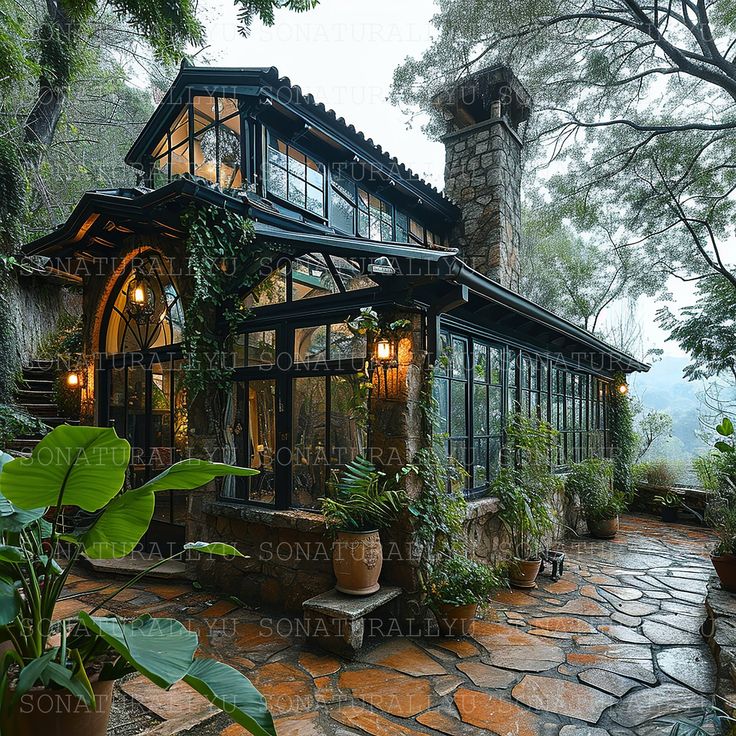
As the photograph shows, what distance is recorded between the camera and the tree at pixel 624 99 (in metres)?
7.46

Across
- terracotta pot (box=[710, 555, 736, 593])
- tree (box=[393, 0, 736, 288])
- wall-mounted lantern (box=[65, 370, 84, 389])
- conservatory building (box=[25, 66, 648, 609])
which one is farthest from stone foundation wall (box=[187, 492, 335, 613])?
tree (box=[393, 0, 736, 288])

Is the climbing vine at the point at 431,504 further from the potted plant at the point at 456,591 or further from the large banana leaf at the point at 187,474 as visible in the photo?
the large banana leaf at the point at 187,474

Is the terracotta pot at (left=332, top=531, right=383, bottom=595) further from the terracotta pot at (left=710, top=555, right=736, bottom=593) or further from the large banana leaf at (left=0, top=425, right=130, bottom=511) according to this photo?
the terracotta pot at (left=710, top=555, right=736, bottom=593)

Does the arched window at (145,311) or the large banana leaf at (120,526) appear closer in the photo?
the large banana leaf at (120,526)

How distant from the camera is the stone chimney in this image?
24.5 ft

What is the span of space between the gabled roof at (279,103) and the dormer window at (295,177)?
42 cm

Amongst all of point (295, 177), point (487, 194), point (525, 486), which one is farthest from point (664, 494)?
point (295, 177)

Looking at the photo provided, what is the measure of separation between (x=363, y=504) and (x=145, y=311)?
13.3 ft

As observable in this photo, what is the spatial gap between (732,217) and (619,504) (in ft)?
21.3

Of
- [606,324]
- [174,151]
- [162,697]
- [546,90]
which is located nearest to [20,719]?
[162,697]

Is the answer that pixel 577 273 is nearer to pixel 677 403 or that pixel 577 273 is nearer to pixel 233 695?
pixel 233 695

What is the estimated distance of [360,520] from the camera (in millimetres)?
3709

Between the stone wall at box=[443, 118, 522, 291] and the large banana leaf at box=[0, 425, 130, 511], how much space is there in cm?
654

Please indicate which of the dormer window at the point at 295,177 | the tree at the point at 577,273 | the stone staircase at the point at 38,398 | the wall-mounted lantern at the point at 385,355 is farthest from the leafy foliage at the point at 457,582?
the tree at the point at 577,273
